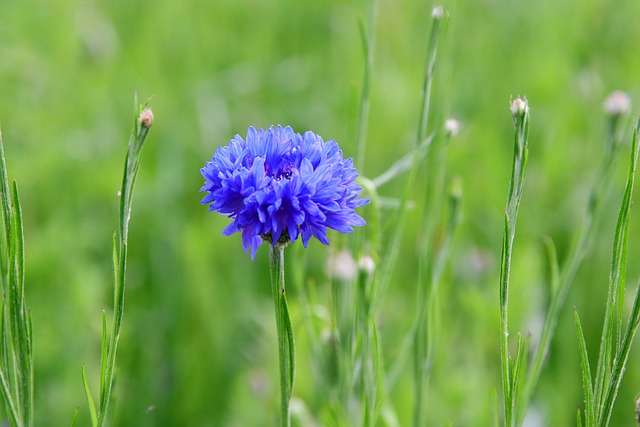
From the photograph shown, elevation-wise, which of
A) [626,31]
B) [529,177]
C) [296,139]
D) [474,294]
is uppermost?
[626,31]

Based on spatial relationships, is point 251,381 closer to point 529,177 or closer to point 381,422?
point 381,422

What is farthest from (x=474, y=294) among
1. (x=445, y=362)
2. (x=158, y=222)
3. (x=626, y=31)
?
(x=626, y=31)

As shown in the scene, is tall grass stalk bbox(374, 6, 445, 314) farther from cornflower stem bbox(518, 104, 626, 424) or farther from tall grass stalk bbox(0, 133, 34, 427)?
tall grass stalk bbox(0, 133, 34, 427)

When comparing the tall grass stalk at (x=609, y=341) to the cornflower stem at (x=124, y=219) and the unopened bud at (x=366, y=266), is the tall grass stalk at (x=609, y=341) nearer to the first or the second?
the unopened bud at (x=366, y=266)

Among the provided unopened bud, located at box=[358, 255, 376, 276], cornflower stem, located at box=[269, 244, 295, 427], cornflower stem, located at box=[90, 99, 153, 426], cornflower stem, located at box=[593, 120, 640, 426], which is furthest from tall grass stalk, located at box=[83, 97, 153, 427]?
cornflower stem, located at box=[593, 120, 640, 426]

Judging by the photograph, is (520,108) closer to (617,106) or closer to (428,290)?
(428,290)

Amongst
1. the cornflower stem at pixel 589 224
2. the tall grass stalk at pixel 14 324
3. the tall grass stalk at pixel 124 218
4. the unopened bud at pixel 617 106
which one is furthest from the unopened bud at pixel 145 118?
the unopened bud at pixel 617 106
